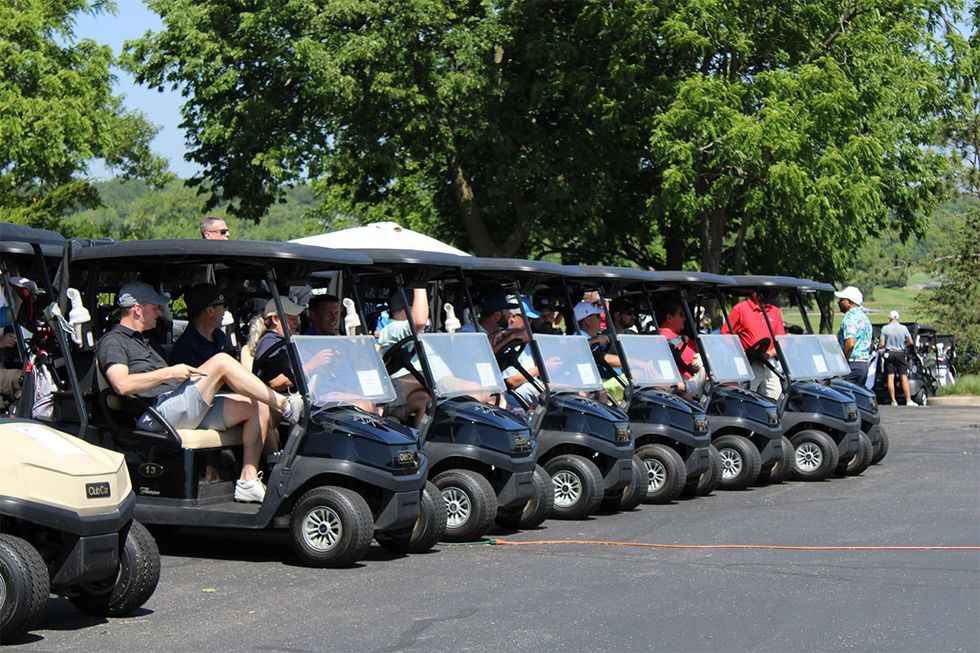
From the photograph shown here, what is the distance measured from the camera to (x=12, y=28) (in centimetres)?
2772

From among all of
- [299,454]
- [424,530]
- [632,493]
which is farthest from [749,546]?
[299,454]

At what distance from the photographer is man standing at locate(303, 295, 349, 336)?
10312 mm

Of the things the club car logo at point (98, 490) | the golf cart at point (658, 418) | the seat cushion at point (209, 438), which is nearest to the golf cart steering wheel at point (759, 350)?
the golf cart at point (658, 418)

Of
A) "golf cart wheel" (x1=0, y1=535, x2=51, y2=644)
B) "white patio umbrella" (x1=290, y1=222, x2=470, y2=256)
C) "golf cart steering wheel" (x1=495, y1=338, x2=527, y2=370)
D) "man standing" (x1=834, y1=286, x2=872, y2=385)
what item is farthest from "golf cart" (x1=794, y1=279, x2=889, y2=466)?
"golf cart wheel" (x1=0, y1=535, x2=51, y2=644)

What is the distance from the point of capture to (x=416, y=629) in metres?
7.29

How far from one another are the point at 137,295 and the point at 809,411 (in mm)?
7452

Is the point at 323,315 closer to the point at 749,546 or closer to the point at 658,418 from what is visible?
the point at 749,546

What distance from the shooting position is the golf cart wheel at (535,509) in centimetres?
1101

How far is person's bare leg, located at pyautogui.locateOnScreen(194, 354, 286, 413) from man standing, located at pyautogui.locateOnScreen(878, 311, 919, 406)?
63.1ft

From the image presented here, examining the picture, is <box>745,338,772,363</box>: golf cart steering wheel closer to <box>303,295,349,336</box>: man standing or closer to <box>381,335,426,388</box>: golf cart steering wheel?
<box>381,335,426,388</box>: golf cart steering wheel

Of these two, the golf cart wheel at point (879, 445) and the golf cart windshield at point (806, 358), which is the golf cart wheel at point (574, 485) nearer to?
the golf cart windshield at point (806, 358)

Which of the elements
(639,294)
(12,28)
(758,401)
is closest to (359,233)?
(639,294)

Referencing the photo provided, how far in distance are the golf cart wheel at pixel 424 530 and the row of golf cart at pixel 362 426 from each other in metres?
0.02

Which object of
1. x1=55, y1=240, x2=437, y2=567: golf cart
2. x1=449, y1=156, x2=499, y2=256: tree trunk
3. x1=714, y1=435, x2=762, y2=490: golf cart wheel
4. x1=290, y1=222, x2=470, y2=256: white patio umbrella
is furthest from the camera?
x1=449, y1=156, x2=499, y2=256: tree trunk
